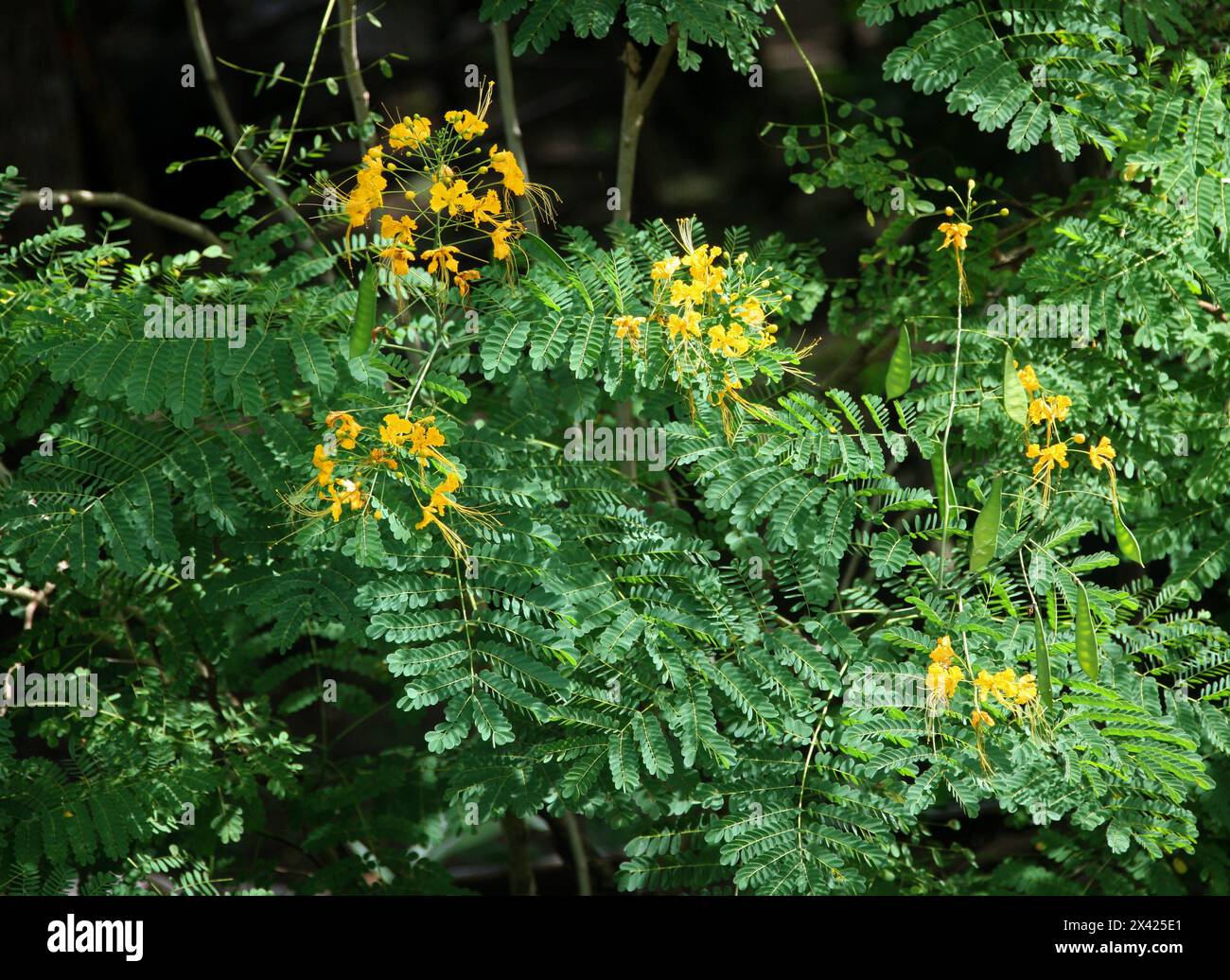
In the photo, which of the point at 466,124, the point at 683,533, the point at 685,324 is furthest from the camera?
the point at 683,533

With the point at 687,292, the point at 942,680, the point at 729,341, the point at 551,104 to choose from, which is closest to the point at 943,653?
the point at 942,680

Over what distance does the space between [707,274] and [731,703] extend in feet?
3.02

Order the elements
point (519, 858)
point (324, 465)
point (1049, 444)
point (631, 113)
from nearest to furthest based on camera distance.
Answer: point (324, 465), point (1049, 444), point (631, 113), point (519, 858)

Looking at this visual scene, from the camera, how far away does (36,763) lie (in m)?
2.86

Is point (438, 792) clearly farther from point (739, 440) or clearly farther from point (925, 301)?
point (925, 301)

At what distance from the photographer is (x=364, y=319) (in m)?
2.31

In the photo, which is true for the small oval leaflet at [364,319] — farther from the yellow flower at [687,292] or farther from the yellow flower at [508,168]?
the yellow flower at [687,292]

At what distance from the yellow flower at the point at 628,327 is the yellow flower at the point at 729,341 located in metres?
0.15

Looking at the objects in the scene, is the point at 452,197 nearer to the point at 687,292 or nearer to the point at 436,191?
the point at 436,191

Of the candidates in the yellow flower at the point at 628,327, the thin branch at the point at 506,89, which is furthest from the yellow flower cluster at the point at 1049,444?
the thin branch at the point at 506,89

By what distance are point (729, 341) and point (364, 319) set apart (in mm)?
744

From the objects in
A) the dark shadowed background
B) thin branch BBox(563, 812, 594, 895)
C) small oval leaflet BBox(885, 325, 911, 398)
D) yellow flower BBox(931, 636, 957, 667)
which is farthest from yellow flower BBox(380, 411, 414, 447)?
the dark shadowed background

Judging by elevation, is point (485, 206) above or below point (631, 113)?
below

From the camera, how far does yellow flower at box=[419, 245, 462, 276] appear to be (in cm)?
231
